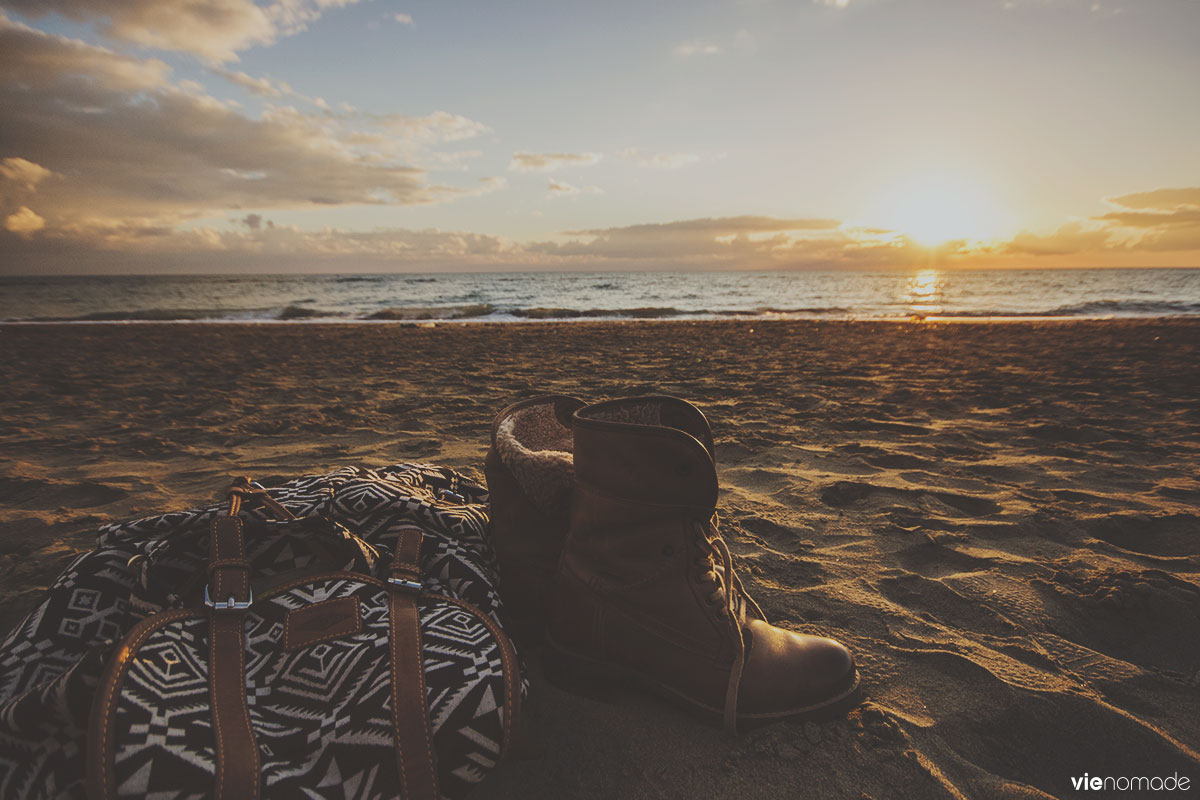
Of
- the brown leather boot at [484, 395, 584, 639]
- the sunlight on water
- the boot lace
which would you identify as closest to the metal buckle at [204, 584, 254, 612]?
the brown leather boot at [484, 395, 584, 639]

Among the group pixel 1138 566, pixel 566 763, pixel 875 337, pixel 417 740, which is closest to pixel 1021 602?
Result: pixel 1138 566

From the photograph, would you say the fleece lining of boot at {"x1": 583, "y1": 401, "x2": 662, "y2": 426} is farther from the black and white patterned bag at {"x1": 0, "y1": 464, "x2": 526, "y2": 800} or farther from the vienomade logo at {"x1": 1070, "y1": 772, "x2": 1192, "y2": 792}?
the vienomade logo at {"x1": 1070, "y1": 772, "x2": 1192, "y2": 792}

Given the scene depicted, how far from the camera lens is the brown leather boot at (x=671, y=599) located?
1.23 metres

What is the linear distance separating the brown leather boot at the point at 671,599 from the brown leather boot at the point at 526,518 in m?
0.12

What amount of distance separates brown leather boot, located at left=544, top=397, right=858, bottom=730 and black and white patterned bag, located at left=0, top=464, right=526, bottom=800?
0.90 feet

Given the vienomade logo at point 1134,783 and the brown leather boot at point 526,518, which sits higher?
the brown leather boot at point 526,518

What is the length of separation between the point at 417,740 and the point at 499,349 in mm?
7742

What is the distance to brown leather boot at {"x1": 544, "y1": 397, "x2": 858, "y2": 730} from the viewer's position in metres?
1.23

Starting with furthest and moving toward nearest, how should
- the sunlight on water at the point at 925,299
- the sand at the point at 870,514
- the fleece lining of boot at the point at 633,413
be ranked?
the sunlight on water at the point at 925,299
the fleece lining of boot at the point at 633,413
the sand at the point at 870,514

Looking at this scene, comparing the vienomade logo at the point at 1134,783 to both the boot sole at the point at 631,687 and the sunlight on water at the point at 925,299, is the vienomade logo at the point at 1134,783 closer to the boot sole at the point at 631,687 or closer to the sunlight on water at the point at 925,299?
the boot sole at the point at 631,687

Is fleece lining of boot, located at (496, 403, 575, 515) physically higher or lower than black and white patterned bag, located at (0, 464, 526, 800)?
higher

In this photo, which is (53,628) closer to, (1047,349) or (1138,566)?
(1138,566)

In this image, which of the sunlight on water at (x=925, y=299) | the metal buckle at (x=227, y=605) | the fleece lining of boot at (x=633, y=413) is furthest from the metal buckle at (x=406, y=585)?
the sunlight on water at (x=925, y=299)

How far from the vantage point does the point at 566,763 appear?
122 centimetres
